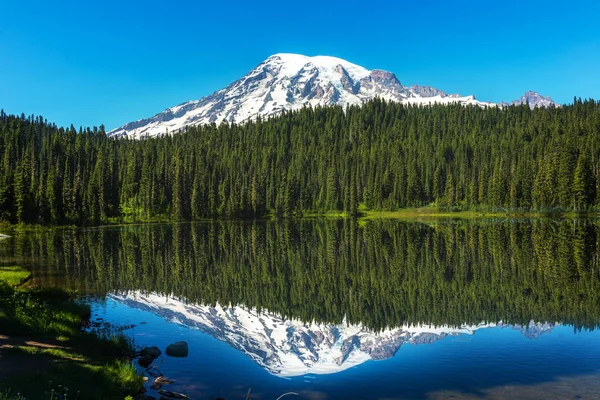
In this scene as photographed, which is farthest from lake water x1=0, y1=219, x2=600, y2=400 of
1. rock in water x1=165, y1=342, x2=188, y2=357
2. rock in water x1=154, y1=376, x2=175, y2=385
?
rock in water x1=165, y1=342, x2=188, y2=357

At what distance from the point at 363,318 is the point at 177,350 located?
37.6ft

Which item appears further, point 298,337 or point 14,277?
point 14,277

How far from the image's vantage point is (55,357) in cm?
1633

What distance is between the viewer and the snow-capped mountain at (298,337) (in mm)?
20891

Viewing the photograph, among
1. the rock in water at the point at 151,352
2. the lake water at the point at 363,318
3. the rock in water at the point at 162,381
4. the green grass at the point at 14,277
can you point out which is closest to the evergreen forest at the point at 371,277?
the lake water at the point at 363,318

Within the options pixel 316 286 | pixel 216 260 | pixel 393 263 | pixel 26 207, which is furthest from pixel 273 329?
pixel 26 207

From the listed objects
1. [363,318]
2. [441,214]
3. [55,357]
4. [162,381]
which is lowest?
[363,318]

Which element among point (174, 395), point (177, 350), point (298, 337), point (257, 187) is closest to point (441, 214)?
point (257, 187)

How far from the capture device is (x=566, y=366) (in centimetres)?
1855

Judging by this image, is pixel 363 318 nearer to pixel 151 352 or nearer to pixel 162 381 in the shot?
pixel 151 352

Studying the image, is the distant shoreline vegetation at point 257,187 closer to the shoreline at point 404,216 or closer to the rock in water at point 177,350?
the shoreline at point 404,216

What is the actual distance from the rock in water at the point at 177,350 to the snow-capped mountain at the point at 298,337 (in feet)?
9.59

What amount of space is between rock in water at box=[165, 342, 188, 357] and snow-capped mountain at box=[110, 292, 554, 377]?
2.92 meters

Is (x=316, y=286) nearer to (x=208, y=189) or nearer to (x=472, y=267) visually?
(x=472, y=267)
